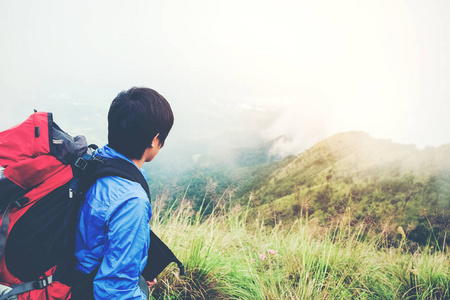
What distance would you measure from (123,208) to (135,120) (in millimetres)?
390

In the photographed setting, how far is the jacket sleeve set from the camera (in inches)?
41.7

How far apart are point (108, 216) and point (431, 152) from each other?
46671 millimetres

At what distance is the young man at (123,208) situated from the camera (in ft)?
3.50

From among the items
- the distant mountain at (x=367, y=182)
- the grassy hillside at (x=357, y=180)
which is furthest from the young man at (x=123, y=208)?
the distant mountain at (x=367, y=182)

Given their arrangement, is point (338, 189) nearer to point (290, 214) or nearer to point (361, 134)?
point (290, 214)

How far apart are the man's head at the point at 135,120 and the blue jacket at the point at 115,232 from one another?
0.18 meters

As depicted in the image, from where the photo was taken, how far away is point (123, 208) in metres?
1.08

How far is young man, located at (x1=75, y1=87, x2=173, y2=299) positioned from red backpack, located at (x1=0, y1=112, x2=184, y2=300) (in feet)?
0.20

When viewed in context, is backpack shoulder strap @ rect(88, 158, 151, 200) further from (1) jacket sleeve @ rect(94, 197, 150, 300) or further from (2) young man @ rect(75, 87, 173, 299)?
(1) jacket sleeve @ rect(94, 197, 150, 300)

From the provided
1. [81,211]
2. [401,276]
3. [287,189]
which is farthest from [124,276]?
[287,189]

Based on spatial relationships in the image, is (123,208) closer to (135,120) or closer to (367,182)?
(135,120)

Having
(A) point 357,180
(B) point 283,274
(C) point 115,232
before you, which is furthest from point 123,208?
(A) point 357,180

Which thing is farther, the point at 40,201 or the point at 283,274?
the point at 283,274

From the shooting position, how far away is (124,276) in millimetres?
1067
